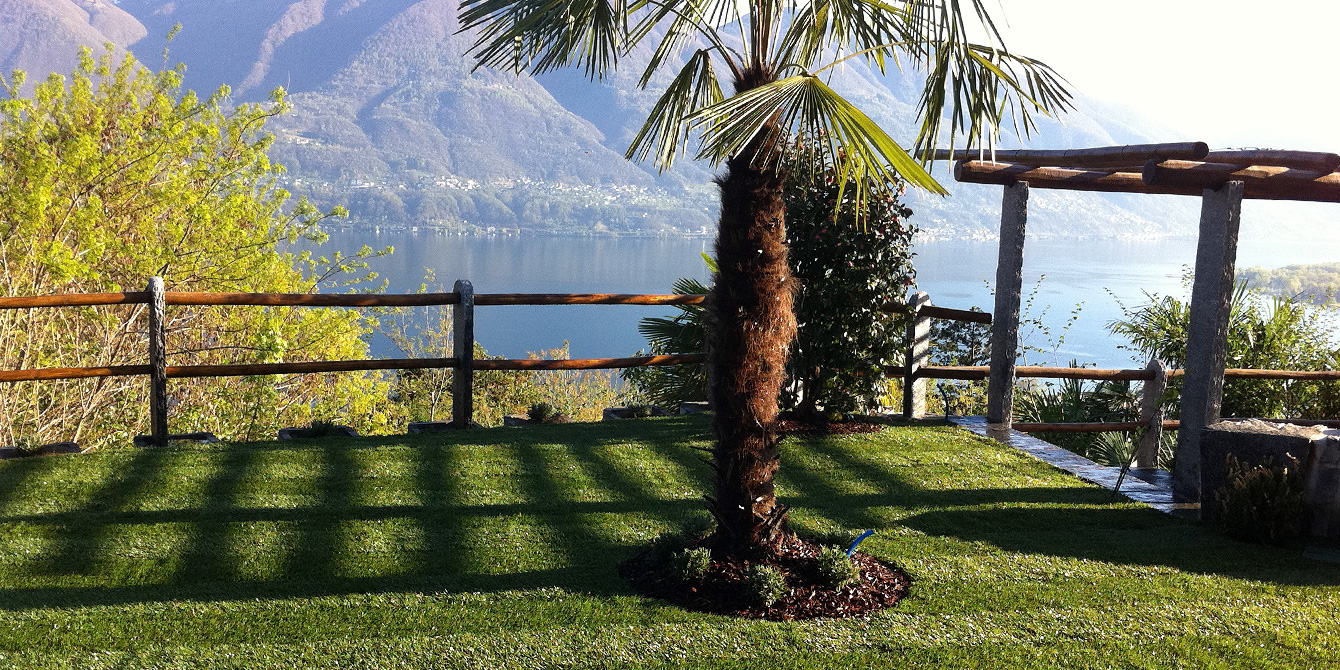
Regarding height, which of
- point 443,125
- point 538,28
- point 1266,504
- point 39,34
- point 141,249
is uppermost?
point 443,125

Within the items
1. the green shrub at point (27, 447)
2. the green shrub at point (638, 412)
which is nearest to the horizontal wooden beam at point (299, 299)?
the green shrub at point (27, 447)

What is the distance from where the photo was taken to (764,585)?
3.52m

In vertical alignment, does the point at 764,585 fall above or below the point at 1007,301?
below

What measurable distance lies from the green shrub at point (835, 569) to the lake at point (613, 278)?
1690 inches

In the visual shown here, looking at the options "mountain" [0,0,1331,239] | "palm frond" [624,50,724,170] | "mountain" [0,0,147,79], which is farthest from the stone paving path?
"mountain" [0,0,147,79]

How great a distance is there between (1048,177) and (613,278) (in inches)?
2450

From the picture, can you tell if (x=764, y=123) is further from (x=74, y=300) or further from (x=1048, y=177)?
(x=74, y=300)

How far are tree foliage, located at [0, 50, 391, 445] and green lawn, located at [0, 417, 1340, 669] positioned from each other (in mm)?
5162

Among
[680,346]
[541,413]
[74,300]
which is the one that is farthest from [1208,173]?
[74,300]

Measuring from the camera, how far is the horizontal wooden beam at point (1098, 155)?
4.80m

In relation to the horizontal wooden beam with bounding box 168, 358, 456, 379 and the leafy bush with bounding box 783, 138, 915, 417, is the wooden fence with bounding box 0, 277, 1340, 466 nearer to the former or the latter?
the horizontal wooden beam with bounding box 168, 358, 456, 379

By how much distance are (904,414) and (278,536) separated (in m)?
4.87

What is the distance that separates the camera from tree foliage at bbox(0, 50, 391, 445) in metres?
9.70

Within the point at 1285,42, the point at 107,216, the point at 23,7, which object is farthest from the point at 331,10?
the point at 107,216
